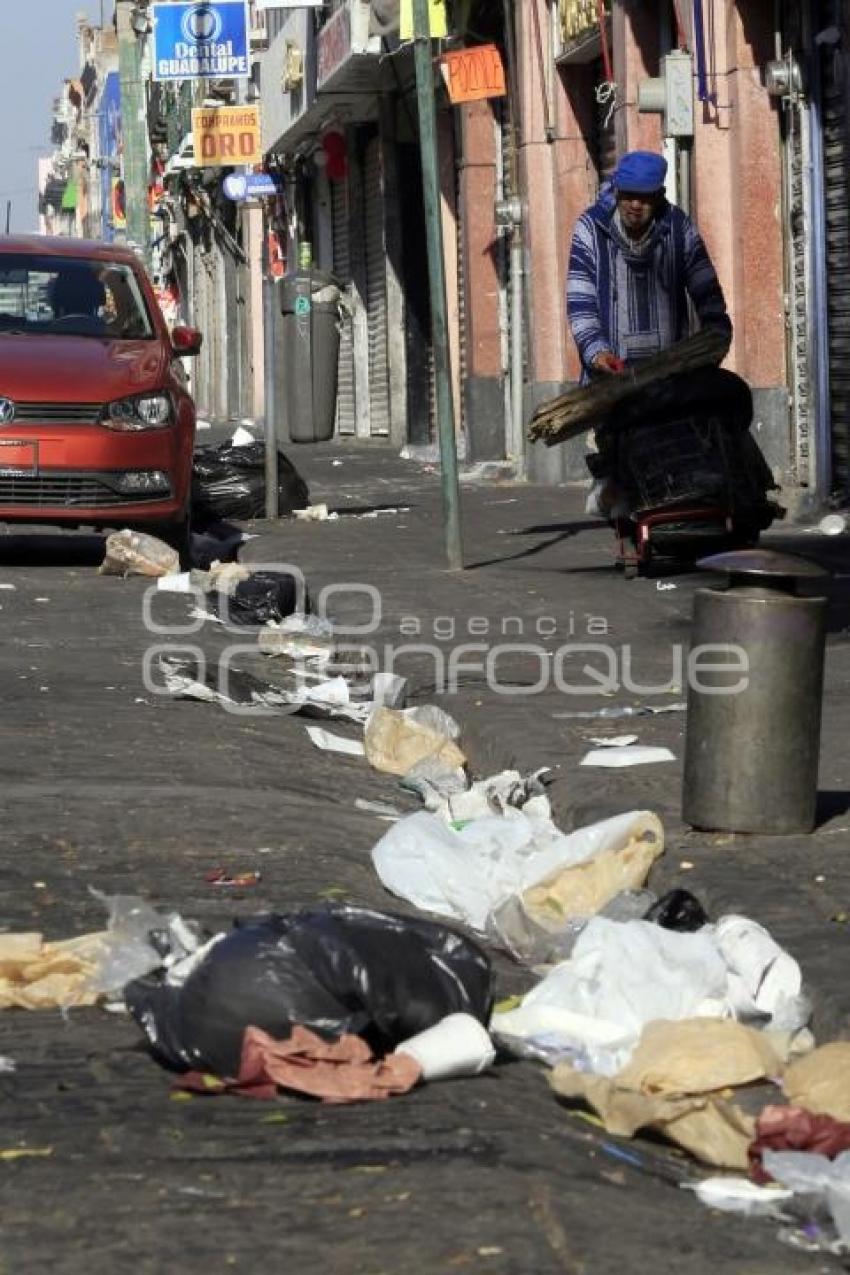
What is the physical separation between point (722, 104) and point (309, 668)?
653 cm

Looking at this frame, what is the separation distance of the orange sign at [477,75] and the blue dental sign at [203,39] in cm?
1332

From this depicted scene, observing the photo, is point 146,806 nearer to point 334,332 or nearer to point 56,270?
point 56,270

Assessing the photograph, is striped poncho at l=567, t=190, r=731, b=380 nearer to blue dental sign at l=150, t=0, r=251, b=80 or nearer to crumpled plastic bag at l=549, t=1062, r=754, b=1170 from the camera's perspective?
crumpled plastic bag at l=549, t=1062, r=754, b=1170

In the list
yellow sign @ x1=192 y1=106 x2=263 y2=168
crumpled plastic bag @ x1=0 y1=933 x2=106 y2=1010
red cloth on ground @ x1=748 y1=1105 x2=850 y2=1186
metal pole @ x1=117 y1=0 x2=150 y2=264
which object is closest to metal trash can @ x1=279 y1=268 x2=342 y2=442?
metal pole @ x1=117 y1=0 x2=150 y2=264

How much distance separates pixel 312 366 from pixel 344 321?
13266mm

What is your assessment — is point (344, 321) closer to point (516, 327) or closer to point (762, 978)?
point (516, 327)

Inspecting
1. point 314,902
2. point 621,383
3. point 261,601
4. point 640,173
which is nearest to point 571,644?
point 621,383

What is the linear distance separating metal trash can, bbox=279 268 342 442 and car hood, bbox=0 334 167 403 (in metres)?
5.99

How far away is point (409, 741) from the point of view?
8047mm

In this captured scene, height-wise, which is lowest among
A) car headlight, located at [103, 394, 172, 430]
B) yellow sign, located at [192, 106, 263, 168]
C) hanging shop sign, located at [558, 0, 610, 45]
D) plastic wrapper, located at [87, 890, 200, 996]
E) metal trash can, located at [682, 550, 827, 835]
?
plastic wrapper, located at [87, 890, 200, 996]

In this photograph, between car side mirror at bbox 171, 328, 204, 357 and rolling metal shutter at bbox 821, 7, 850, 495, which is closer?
car side mirror at bbox 171, 328, 204, 357

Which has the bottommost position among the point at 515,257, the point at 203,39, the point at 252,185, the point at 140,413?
the point at 140,413

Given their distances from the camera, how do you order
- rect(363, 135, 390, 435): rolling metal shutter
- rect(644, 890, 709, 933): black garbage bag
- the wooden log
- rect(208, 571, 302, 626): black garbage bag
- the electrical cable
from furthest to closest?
rect(363, 135, 390, 435): rolling metal shutter, the electrical cable, rect(208, 571, 302, 626): black garbage bag, the wooden log, rect(644, 890, 709, 933): black garbage bag

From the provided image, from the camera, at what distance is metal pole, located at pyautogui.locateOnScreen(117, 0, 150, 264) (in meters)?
32.3
